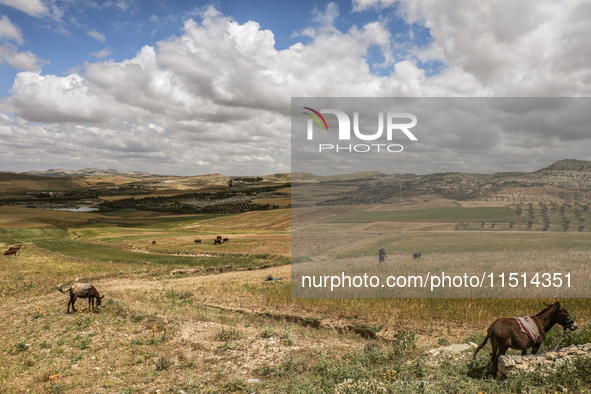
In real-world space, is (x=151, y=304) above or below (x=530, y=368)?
below

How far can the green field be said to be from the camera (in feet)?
137

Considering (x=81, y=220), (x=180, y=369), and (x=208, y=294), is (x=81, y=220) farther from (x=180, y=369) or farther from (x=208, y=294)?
(x=180, y=369)

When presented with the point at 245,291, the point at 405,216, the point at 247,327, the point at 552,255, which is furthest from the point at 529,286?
the point at 405,216

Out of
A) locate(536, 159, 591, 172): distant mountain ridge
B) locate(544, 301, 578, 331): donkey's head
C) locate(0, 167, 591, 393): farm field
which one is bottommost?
locate(0, 167, 591, 393): farm field

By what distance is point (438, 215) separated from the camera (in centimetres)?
4441

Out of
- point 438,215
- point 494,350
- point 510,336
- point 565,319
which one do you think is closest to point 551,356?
point 565,319

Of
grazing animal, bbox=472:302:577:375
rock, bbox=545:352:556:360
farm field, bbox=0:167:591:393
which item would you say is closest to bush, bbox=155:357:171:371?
farm field, bbox=0:167:591:393

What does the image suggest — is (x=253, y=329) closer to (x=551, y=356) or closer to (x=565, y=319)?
(x=551, y=356)

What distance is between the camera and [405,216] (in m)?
47.5

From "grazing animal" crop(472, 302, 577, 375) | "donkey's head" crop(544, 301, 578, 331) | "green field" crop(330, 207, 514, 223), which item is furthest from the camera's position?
"green field" crop(330, 207, 514, 223)

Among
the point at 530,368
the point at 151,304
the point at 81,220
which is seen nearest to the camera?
the point at 530,368

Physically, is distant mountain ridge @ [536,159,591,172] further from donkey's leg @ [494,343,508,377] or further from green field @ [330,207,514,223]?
donkey's leg @ [494,343,508,377]

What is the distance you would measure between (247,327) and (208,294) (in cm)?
807

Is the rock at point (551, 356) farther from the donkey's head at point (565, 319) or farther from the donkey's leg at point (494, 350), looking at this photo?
the donkey's leg at point (494, 350)
